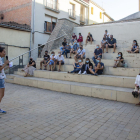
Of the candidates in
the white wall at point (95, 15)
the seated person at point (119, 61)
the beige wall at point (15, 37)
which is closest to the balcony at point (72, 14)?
the white wall at point (95, 15)

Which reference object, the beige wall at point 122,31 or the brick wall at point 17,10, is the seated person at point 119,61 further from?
the brick wall at point 17,10

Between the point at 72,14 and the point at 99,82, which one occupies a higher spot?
the point at 72,14

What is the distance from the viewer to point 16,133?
3.27m

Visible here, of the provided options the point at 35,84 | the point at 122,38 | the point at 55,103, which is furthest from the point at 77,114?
the point at 122,38

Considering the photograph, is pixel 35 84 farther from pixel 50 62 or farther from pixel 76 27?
pixel 76 27

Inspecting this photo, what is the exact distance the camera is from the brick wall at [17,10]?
18.4 meters

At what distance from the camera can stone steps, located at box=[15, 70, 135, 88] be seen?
666 cm

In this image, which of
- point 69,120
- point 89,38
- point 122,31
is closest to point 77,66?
point 69,120

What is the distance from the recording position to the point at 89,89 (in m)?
6.75

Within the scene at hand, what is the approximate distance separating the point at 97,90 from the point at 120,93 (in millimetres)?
987

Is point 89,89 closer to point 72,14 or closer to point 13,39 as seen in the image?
point 13,39

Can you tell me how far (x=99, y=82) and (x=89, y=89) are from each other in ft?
3.01

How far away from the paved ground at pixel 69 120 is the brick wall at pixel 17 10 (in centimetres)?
1529

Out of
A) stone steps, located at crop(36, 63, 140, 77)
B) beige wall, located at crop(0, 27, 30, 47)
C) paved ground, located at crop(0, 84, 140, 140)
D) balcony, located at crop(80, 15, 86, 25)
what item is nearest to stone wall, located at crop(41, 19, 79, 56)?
beige wall, located at crop(0, 27, 30, 47)
